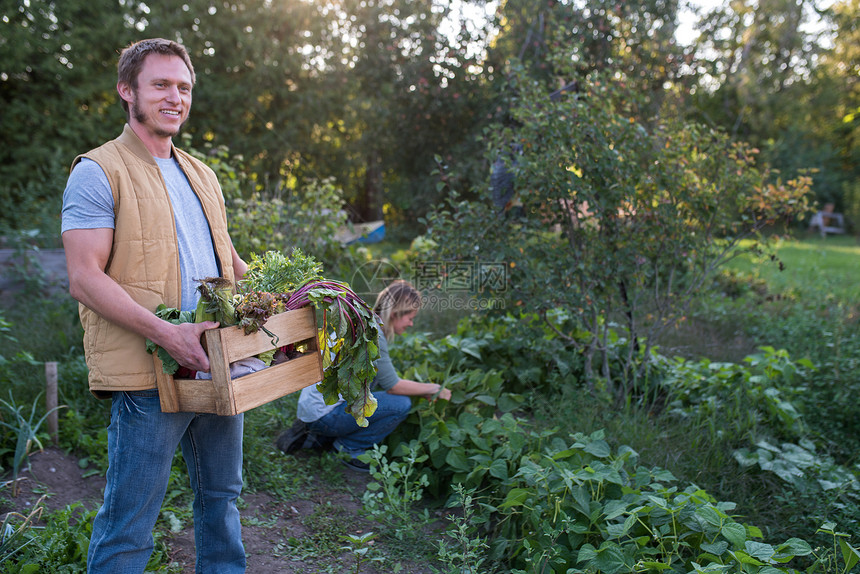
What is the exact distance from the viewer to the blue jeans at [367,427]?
3.51 metres

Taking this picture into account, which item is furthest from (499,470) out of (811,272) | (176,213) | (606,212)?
(811,272)

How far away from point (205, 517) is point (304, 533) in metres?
0.95

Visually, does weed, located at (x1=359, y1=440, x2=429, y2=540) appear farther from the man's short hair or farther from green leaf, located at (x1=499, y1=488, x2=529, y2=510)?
the man's short hair

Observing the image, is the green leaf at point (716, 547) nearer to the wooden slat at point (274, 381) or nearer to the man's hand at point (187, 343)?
the wooden slat at point (274, 381)

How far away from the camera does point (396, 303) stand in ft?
11.9

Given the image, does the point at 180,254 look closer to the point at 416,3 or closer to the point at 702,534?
the point at 702,534

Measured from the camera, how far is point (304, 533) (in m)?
2.94

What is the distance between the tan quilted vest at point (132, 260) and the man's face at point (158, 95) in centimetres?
7

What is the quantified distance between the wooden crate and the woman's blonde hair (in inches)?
65.7

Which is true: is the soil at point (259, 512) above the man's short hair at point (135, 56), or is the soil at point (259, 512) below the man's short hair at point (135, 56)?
below

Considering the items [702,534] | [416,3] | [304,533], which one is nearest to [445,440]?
[304,533]

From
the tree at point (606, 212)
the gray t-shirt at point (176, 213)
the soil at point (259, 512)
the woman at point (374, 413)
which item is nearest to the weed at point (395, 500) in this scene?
the soil at point (259, 512)

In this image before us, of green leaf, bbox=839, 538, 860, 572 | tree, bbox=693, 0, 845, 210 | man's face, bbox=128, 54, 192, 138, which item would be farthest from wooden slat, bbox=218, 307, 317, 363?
tree, bbox=693, 0, 845, 210

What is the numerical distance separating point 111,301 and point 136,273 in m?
0.13
